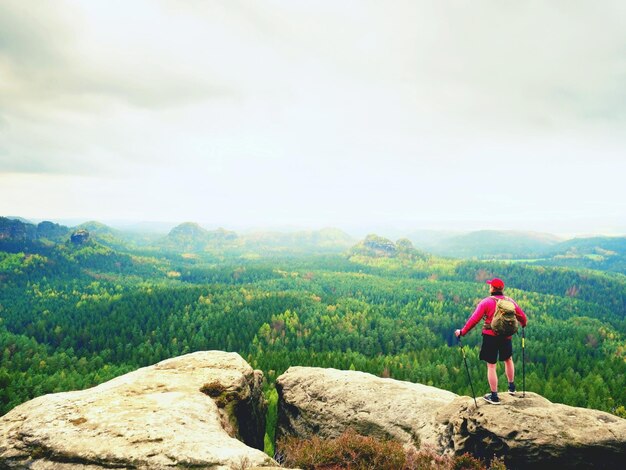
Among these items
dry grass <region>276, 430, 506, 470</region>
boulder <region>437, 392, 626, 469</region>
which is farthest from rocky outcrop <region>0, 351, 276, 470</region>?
boulder <region>437, 392, 626, 469</region>

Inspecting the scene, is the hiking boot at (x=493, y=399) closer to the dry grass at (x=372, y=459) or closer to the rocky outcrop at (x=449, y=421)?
the rocky outcrop at (x=449, y=421)

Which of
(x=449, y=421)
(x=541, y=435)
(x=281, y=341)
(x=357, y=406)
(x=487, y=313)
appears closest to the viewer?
(x=541, y=435)

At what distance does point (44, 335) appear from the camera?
480 feet

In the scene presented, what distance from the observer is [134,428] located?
15.1 metres

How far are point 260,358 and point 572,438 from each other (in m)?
88.2

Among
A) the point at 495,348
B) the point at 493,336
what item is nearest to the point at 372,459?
the point at 495,348

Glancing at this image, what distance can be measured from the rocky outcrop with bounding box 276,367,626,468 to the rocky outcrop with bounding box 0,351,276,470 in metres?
6.24

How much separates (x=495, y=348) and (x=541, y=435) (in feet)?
13.6

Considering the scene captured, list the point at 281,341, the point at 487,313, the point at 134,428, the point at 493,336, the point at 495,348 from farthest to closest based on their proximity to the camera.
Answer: the point at 281,341 → the point at 487,313 → the point at 493,336 → the point at 495,348 → the point at 134,428

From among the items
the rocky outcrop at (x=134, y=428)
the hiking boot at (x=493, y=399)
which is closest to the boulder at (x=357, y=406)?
the hiking boot at (x=493, y=399)

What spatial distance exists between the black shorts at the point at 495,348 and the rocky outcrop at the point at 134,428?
1211 centimetres

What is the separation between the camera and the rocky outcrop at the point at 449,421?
50.4 ft

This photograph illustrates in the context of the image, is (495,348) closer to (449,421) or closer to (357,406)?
(449,421)

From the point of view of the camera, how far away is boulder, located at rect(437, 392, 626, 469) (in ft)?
49.9
